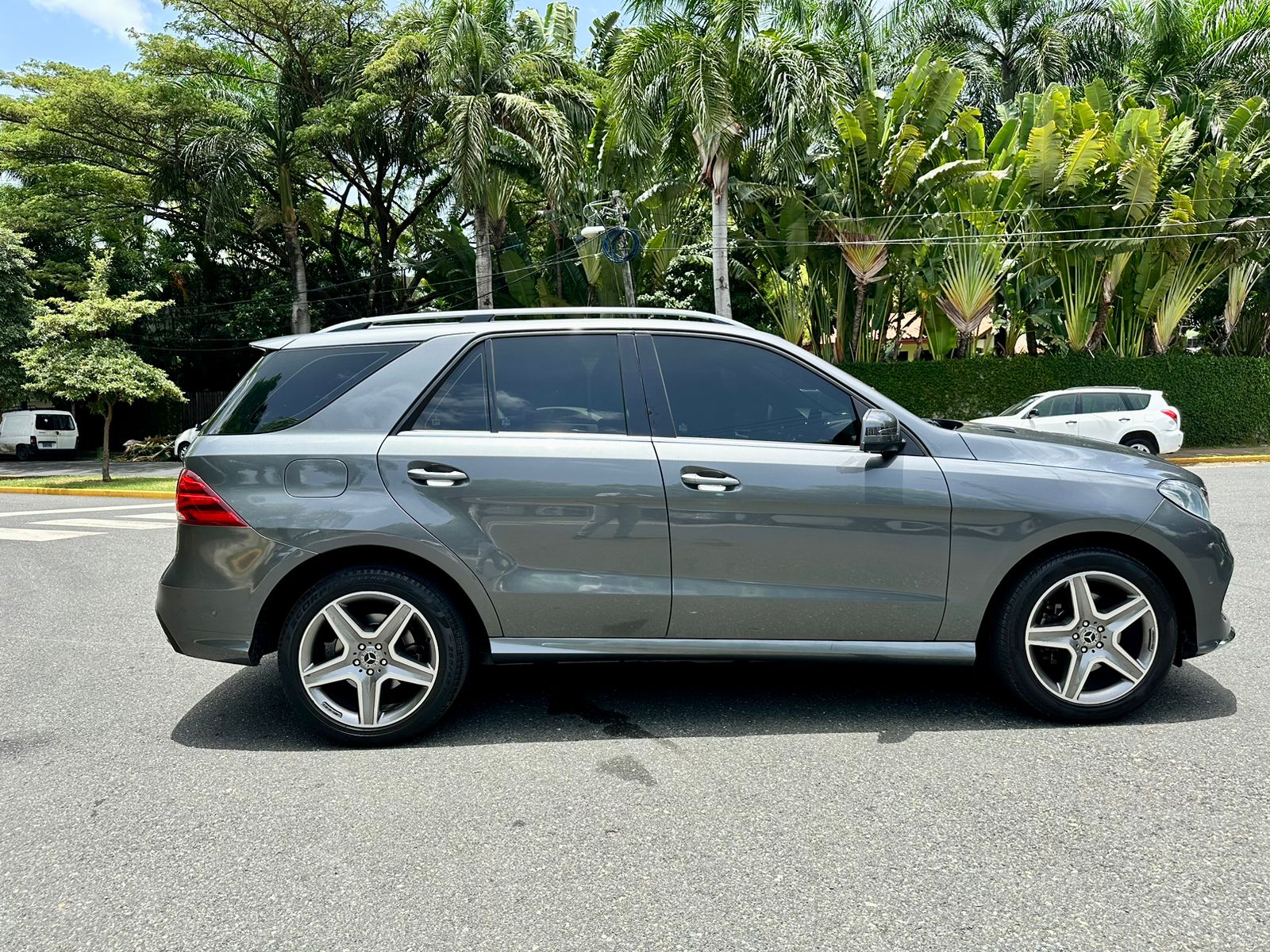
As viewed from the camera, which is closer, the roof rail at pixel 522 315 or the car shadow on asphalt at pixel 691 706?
the car shadow on asphalt at pixel 691 706

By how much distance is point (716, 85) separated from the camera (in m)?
19.2

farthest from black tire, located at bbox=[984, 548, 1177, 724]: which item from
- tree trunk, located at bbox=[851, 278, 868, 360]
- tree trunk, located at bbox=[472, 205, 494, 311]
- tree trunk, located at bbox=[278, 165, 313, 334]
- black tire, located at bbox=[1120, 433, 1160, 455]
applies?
tree trunk, located at bbox=[278, 165, 313, 334]

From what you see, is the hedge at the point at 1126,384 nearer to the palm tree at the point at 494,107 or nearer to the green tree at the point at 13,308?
the palm tree at the point at 494,107

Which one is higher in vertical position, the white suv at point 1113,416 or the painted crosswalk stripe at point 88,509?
the white suv at point 1113,416

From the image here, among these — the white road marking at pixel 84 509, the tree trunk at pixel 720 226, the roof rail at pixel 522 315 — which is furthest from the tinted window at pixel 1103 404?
the white road marking at pixel 84 509

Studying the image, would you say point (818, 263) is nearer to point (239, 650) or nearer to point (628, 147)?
point (628, 147)

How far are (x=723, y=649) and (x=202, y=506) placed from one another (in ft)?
7.45

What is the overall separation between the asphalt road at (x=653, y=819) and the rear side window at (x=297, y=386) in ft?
4.53

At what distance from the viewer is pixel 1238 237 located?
2308cm

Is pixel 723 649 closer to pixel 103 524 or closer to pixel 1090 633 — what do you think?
pixel 1090 633

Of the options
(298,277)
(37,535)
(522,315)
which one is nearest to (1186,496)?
(522,315)

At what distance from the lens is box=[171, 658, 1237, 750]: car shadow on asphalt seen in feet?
13.6

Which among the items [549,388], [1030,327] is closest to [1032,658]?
[549,388]

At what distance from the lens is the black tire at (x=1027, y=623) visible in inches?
157
